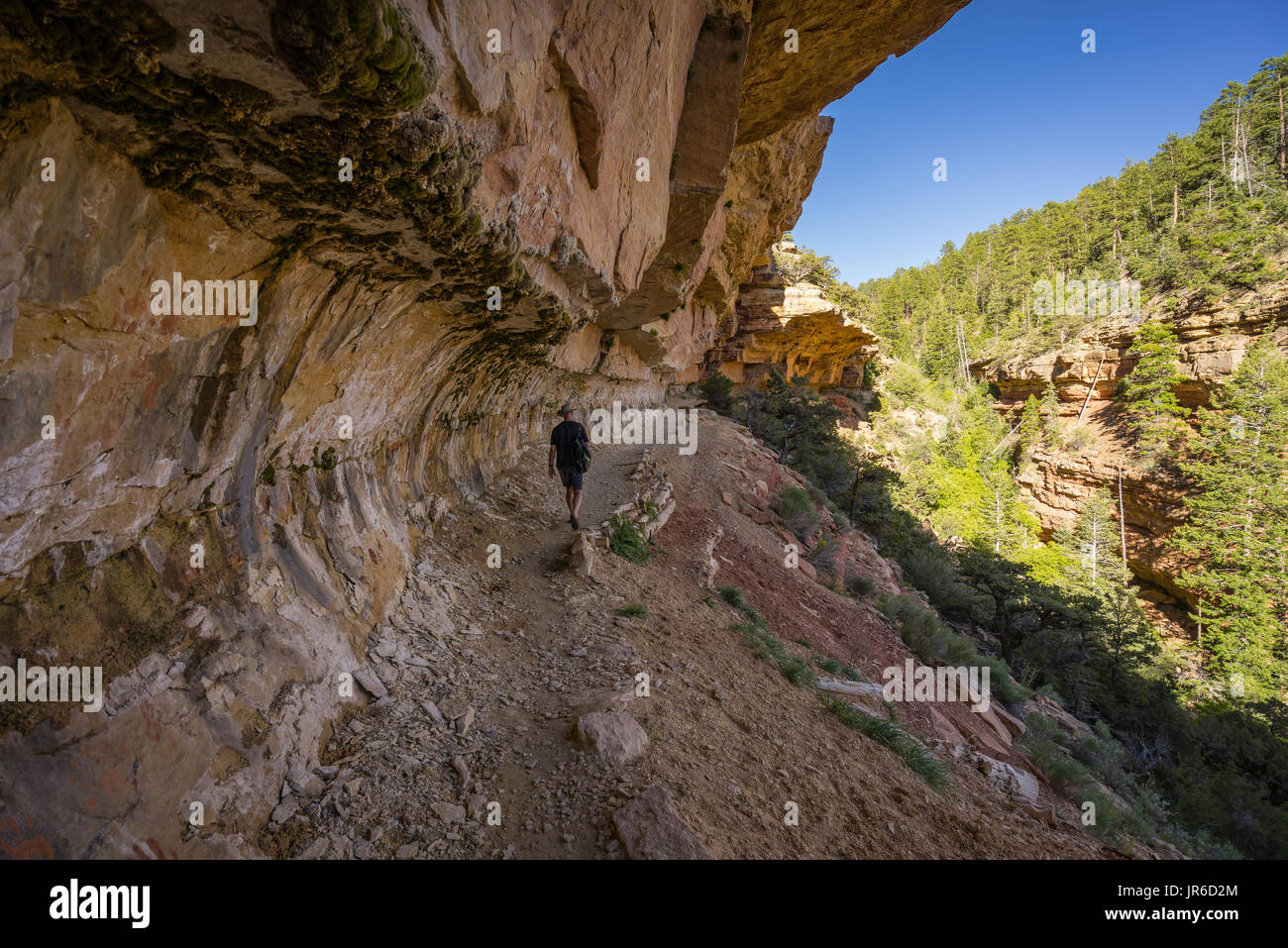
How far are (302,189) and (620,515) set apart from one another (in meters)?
5.64

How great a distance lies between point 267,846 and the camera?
2.25m

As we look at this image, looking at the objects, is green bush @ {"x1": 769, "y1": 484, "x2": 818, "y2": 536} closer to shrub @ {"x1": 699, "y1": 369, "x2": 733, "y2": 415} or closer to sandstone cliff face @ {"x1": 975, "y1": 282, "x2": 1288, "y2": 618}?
shrub @ {"x1": 699, "y1": 369, "x2": 733, "y2": 415}

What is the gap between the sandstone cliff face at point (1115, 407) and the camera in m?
28.5

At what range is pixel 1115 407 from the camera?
34219mm

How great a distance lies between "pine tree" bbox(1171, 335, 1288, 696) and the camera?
23.5 m

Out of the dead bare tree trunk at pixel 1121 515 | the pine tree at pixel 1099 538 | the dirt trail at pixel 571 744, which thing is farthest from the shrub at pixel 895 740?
the dead bare tree trunk at pixel 1121 515

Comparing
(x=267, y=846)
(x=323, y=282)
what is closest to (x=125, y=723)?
(x=267, y=846)

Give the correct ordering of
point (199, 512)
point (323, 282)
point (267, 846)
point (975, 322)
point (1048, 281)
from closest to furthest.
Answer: point (267, 846) < point (199, 512) < point (323, 282) < point (1048, 281) < point (975, 322)

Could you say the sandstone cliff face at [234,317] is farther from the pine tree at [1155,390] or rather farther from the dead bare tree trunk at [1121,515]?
the dead bare tree trunk at [1121,515]

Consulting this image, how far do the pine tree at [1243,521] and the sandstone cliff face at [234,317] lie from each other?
33150 millimetres

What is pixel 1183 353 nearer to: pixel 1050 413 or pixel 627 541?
pixel 1050 413

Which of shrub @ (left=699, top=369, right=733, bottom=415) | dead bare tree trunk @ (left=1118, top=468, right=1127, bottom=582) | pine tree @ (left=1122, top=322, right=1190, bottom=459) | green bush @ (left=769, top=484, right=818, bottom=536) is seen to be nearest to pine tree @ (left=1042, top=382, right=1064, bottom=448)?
pine tree @ (left=1122, top=322, right=1190, bottom=459)

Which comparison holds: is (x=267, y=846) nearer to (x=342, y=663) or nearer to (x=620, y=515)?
(x=342, y=663)

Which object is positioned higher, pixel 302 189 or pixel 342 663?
pixel 302 189
